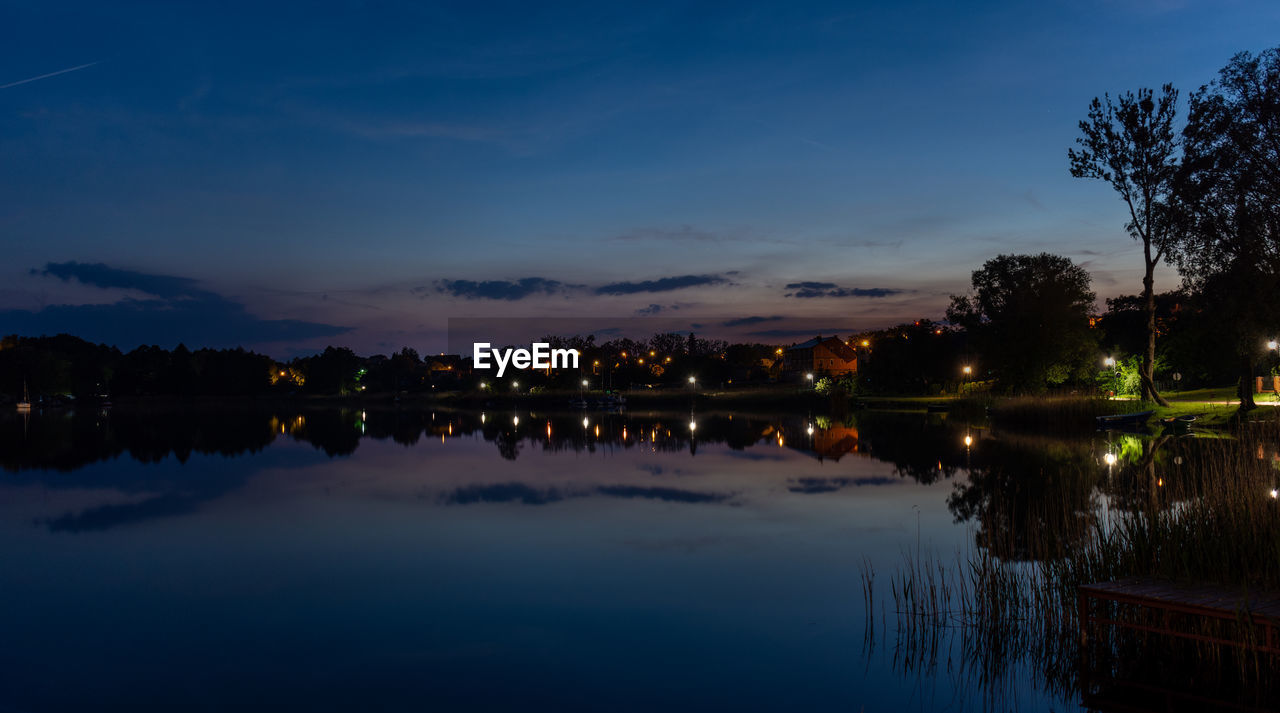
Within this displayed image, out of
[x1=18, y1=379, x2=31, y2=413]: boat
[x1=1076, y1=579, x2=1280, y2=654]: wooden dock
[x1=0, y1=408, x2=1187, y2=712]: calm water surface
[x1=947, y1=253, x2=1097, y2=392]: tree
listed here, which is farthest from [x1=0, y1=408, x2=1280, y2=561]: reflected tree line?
[x1=18, y1=379, x2=31, y2=413]: boat

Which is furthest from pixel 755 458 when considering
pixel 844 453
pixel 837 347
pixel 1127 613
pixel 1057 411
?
pixel 837 347

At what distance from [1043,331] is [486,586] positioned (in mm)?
57521

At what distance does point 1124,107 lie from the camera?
38375 millimetres

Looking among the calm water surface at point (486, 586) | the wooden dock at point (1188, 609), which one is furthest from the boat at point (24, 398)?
the wooden dock at point (1188, 609)

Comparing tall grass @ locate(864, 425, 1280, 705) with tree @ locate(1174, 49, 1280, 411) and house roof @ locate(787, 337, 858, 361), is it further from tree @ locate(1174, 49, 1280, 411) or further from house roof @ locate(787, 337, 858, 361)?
house roof @ locate(787, 337, 858, 361)

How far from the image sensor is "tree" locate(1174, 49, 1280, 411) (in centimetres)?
2577

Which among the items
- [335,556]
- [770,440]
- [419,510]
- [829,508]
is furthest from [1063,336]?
[335,556]

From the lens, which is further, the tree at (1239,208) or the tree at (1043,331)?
the tree at (1043,331)

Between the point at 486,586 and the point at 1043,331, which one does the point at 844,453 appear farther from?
the point at 1043,331

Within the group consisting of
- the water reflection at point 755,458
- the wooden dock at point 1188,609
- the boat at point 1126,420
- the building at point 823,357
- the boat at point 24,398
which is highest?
the building at point 823,357

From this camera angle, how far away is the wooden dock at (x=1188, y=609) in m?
7.38

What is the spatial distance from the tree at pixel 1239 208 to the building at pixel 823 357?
361ft

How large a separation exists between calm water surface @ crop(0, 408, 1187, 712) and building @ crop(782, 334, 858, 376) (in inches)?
4421

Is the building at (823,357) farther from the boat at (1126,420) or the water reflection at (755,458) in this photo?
the boat at (1126,420)
